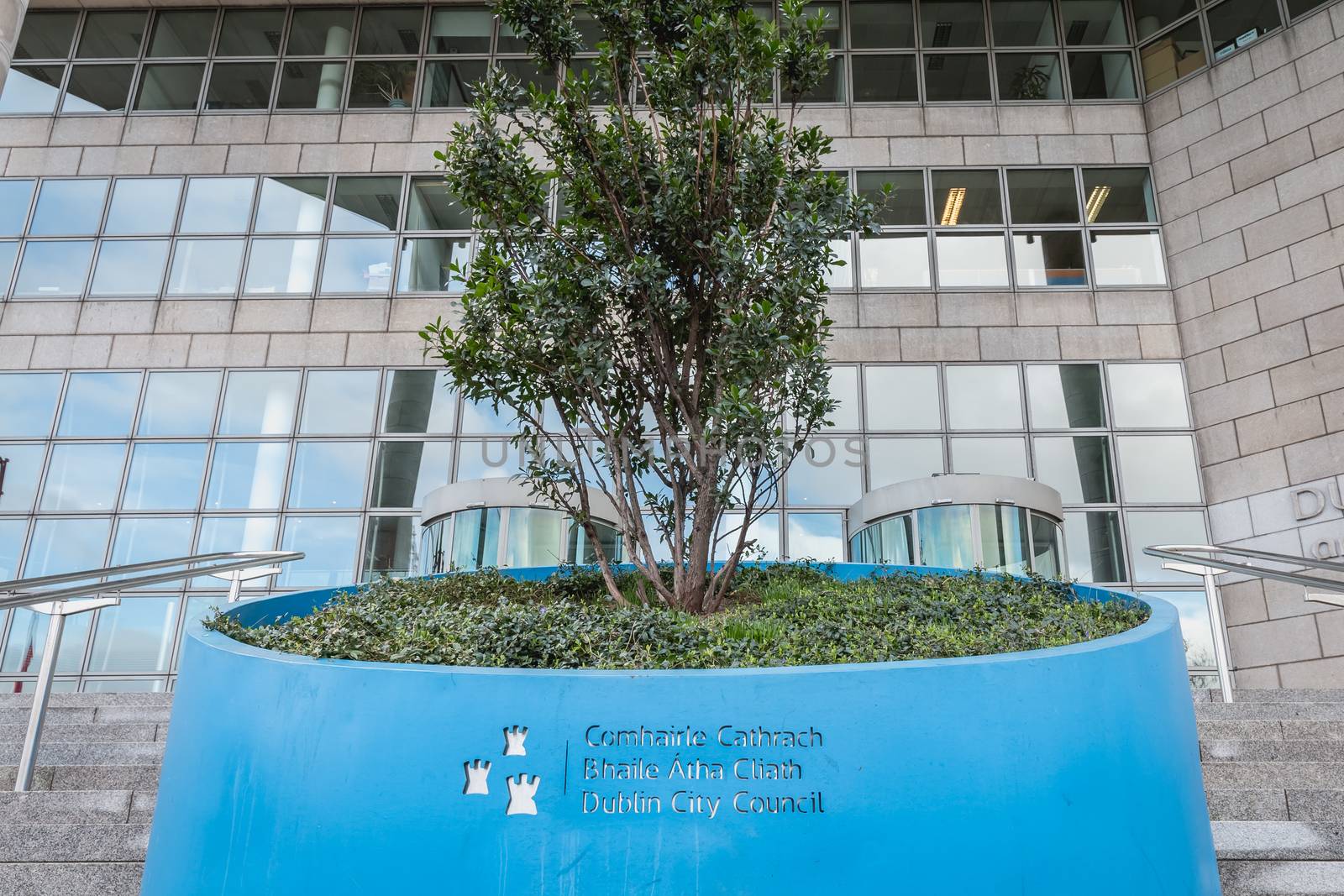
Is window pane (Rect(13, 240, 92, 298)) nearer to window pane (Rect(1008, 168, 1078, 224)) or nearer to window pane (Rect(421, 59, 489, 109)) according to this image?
window pane (Rect(421, 59, 489, 109))

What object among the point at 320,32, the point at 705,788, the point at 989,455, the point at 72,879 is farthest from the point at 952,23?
the point at 72,879

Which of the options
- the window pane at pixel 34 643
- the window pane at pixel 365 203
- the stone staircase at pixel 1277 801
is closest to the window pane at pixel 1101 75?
the window pane at pixel 365 203

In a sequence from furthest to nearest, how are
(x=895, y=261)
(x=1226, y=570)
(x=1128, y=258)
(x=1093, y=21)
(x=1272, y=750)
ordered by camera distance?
1. (x=1093, y=21)
2. (x=895, y=261)
3. (x=1128, y=258)
4. (x=1226, y=570)
5. (x=1272, y=750)

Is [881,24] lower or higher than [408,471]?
higher

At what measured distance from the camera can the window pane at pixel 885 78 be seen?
15.3 m

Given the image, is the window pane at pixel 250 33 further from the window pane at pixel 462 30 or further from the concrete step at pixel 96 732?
the concrete step at pixel 96 732

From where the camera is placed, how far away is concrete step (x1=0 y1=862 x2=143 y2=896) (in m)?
4.00

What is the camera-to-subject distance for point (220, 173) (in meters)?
15.0

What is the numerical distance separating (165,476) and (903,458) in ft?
36.3

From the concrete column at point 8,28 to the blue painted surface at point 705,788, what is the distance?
33.4ft

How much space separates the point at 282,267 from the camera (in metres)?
14.5

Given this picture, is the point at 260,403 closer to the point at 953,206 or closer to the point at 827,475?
the point at 827,475

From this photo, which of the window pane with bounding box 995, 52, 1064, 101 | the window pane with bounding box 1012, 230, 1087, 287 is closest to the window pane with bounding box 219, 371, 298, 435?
the window pane with bounding box 1012, 230, 1087, 287

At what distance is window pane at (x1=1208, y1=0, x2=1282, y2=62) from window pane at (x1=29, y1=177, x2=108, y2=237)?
60.1 feet
